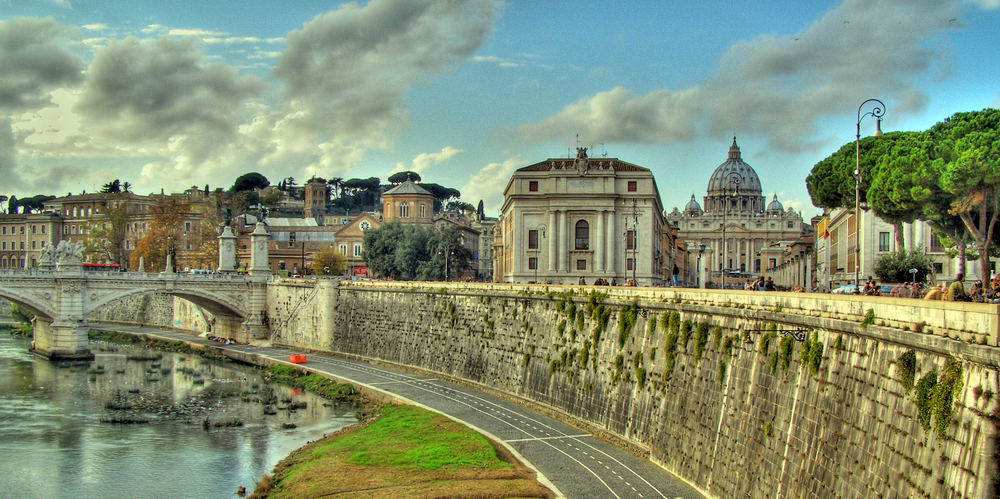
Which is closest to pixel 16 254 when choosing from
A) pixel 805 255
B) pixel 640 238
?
pixel 640 238

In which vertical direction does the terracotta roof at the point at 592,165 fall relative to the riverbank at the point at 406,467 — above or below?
above

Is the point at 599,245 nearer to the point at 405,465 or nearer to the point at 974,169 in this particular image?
the point at 974,169

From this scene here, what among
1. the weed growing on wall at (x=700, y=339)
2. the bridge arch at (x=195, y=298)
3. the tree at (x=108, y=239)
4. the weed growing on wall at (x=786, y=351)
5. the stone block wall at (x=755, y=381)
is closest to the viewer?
the stone block wall at (x=755, y=381)

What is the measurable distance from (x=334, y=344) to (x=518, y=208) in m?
17.9

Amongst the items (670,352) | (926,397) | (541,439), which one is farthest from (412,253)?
(926,397)

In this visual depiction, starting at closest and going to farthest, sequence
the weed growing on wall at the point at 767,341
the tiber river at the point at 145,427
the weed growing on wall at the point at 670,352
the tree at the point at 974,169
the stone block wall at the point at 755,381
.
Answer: the stone block wall at the point at 755,381, the weed growing on wall at the point at 767,341, the weed growing on wall at the point at 670,352, the tree at the point at 974,169, the tiber river at the point at 145,427

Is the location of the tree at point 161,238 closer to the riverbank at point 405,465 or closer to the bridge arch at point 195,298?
the bridge arch at point 195,298

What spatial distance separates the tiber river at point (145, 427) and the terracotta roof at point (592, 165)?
88.9 feet

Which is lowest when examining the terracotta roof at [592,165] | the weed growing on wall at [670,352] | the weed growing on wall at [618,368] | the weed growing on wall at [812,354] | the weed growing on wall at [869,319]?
the weed growing on wall at [618,368]

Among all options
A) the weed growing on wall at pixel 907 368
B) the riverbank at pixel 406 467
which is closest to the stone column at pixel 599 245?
the riverbank at pixel 406 467

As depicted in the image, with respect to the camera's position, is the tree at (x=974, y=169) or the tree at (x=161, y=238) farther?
the tree at (x=161, y=238)

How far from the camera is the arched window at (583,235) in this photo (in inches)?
2689

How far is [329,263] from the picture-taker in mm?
103625

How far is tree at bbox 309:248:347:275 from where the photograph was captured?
4031 inches
